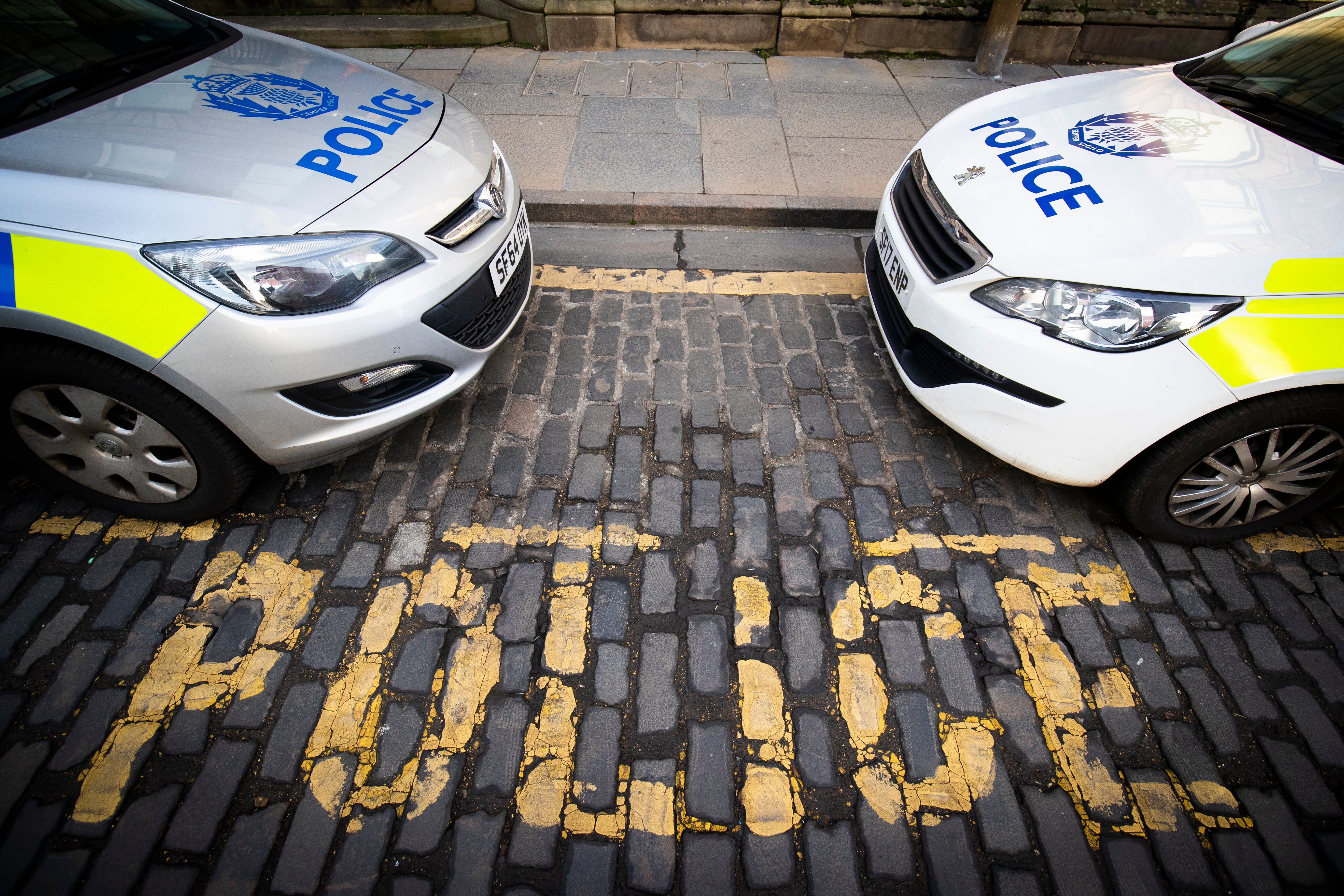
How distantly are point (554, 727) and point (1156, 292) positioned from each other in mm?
2408

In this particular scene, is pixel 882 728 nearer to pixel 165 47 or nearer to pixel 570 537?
pixel 570 537

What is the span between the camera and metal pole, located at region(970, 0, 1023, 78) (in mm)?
5449

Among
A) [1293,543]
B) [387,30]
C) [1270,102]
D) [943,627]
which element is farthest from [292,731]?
[387,30]

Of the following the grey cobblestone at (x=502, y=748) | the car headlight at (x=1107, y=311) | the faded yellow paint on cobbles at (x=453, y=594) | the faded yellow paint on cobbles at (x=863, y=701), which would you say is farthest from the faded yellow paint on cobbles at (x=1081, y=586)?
the faded yellow paint on cobbles at (x=453, y=594)

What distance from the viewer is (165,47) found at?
8.98 ft

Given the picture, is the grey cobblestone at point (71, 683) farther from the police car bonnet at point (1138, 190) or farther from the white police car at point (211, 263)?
the police car bonnet at point (1138, 190)

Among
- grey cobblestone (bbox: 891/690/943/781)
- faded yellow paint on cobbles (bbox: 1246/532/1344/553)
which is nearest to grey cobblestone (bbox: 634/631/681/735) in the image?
grey cobblestone (bbox: 891/690/943/781)

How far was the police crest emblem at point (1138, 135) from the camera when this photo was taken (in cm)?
247

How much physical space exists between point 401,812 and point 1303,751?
2.77 metres

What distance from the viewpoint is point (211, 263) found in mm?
2000

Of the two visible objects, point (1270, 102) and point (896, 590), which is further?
point (1270, 102)

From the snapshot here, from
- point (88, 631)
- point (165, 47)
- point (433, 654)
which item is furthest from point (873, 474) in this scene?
point (165, 47)

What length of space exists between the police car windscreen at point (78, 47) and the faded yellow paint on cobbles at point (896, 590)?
3322 mm

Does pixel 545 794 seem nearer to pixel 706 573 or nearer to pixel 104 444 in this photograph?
pixel 706 573
